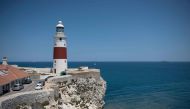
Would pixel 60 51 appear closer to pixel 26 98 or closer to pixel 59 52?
pixel 59 52

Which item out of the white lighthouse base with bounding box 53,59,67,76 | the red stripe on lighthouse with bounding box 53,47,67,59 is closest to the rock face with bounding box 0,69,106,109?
the white lighthouse base with bounding box 53,59,67,76

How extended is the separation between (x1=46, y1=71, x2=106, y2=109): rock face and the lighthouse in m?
4.52

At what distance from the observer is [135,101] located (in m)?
42.2

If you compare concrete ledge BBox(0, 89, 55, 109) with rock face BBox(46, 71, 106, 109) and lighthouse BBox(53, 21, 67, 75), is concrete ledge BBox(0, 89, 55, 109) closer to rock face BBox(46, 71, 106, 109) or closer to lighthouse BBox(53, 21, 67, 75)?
rock face BBox(46, 71, 106, 109)

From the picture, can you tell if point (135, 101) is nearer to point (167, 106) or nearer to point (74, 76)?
point (167, 106)

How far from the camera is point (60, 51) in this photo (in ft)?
123

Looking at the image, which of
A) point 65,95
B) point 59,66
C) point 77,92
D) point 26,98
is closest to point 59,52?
point 59,66

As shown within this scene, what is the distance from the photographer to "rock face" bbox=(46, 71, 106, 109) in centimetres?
2609

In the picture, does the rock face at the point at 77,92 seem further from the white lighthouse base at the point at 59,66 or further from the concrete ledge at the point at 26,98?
the white lighthouse base at the point at 59,66

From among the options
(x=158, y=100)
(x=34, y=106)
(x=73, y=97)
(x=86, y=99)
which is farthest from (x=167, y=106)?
(x=34, y=106)

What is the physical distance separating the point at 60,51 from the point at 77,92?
8.75 m

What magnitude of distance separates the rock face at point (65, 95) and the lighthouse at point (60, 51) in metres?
4.44

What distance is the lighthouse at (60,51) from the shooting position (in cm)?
3731

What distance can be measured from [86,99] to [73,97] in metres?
3.21
